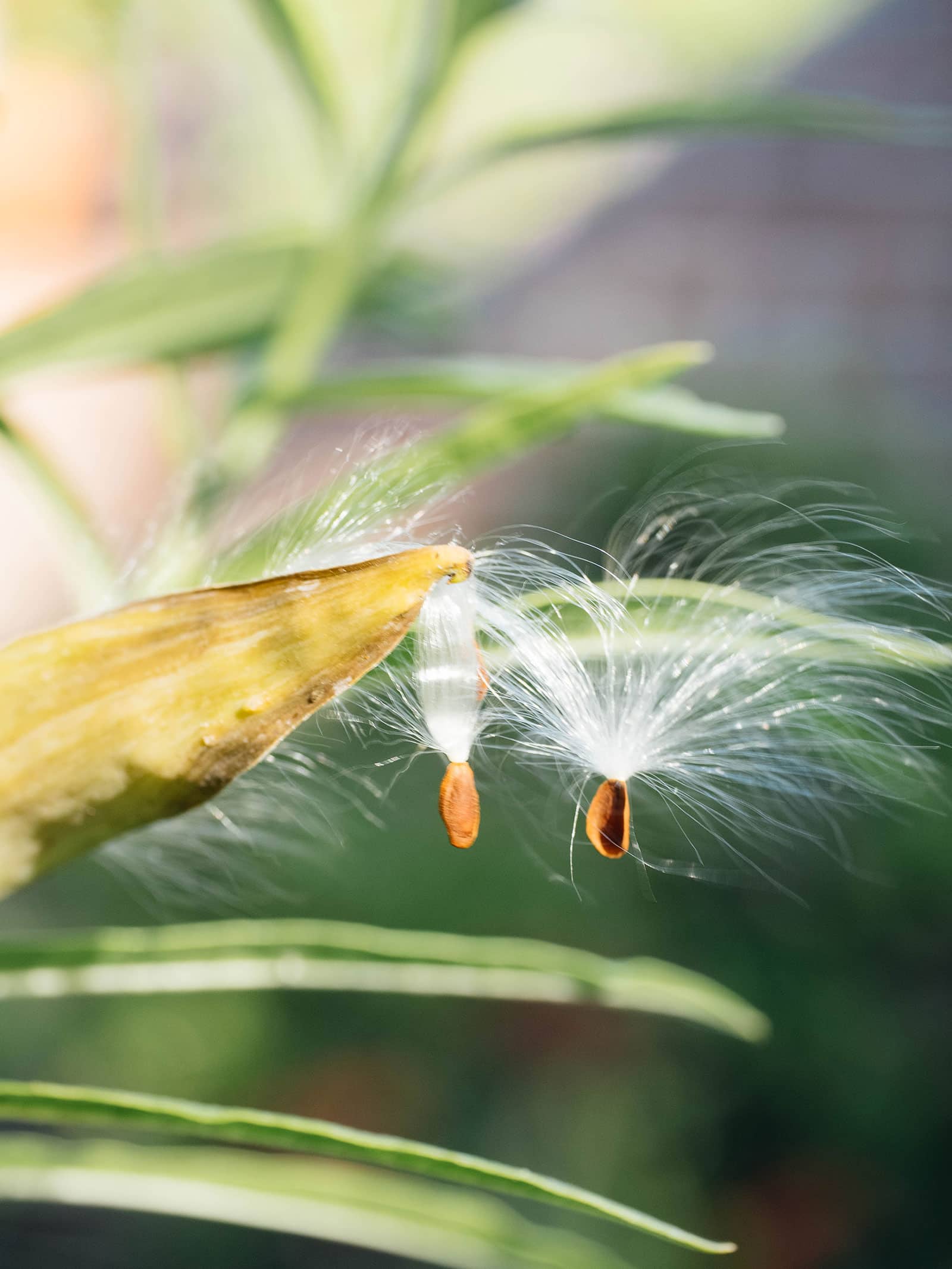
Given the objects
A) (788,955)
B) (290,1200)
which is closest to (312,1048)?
(788,955)

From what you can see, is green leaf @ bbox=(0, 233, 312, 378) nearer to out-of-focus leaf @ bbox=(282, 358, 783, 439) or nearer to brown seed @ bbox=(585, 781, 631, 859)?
out-of-focus leaf @ bbox=(282, 358, 783, 439)

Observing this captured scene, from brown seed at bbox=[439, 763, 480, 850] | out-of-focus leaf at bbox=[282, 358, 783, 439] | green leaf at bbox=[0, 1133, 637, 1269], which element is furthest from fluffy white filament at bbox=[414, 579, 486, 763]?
green leaf at bbox=[0, 1133, 637, 1269]

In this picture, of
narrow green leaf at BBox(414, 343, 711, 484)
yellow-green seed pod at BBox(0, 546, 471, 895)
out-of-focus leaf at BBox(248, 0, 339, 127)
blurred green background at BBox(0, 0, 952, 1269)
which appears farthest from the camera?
blurred green background at BBox(0, 0, 952, 1269)

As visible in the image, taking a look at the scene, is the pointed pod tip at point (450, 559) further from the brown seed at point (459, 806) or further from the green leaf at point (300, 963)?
the green leaf at point (300, 963)

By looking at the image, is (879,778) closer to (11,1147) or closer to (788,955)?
(11,1147)

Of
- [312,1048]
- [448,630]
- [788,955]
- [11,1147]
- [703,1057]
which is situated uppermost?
[788,955]

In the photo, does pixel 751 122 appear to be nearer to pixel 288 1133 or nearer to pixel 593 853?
pixel 288 1133

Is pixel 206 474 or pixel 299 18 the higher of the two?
pixel 299 18
